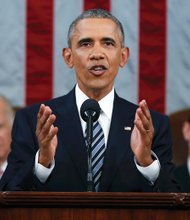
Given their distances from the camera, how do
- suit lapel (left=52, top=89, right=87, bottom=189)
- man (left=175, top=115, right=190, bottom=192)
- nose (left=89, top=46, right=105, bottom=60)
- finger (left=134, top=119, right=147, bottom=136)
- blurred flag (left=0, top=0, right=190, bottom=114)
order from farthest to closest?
blurred flag (left=0, top=0, right=190, bottom=114)
man (left=175, top=115, right=190, bottom=192)
nose (left=89, top=46, right=105, bottom=60)
suit lapel (left=52, top=89, right=87, bottom=189)
finger (left=134, top=119, right=147, bottom=136)

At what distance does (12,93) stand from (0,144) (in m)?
0.74

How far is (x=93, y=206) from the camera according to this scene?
3361 millimetres

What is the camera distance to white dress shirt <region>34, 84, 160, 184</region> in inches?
150

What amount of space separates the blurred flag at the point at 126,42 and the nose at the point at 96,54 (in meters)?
2.03

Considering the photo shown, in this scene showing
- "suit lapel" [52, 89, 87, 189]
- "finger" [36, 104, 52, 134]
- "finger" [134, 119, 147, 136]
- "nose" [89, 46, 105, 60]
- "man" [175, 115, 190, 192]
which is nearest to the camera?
"finger" [36, 104, 52, 134]

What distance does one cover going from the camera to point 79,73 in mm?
4164

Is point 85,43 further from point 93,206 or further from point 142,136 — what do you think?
point 93,206

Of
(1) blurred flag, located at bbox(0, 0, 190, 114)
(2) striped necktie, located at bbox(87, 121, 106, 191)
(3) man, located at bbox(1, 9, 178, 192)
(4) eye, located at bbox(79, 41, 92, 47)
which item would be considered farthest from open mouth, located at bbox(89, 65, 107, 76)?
(1) blurred flag, located at bbox(0, 0, 190, 114)

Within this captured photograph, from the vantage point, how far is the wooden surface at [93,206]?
132 inches

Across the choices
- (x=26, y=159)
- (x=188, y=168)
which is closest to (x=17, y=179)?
(x=26, y=159)

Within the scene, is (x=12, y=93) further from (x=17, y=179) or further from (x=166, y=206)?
(x=166, y=206)

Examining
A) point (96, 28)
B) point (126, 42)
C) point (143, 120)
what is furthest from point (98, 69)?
point (126, 42)

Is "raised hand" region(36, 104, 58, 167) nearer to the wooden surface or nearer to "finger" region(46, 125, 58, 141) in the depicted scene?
"finger" region(46, 125, 58, 141)

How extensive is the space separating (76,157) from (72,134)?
11 cm
